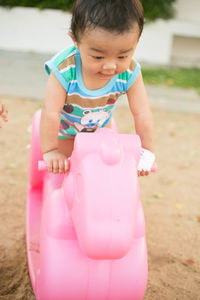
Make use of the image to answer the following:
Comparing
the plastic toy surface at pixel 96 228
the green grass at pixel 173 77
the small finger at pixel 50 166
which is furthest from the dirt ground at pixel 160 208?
the green grass at pixel 173 77

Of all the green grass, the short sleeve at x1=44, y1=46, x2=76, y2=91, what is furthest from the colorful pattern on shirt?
the green grass

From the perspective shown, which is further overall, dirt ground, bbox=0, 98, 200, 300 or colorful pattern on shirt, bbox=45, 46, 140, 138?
dirt ground, bbox=0, 98, 200, 300

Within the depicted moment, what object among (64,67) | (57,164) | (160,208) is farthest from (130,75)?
(160,208)

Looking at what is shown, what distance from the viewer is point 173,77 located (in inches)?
234

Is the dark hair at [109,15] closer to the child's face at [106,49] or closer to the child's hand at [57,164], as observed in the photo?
the child's face at [106,49]

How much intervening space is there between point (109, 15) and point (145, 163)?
1.81ft

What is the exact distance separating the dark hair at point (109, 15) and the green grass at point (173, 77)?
4257mm

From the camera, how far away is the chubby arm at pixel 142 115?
5.50 feet

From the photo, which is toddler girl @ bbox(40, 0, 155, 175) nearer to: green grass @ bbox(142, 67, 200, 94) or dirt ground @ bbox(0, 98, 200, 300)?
dirt ground @ bbox(0, 98, 200, 300)

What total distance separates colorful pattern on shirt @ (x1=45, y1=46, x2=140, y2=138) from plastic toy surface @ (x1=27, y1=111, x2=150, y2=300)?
307 mm

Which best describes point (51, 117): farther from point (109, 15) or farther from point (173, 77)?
point (173, 77)

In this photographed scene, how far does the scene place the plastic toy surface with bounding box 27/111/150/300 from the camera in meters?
1.19

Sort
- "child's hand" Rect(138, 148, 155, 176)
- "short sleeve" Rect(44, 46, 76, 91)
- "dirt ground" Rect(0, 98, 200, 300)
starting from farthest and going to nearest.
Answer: "dirt ground" Rect(0, 98, 200, 300) → "short sleeve" Rect(44, 46, 76, 91) → "child's hand" Rect(138, 148, 155, 176)

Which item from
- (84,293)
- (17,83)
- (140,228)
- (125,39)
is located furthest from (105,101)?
(17,83)
